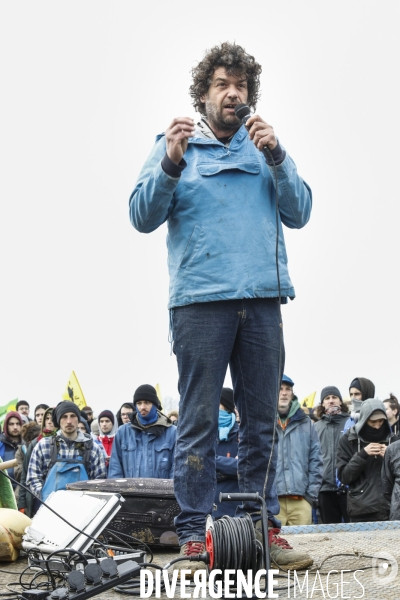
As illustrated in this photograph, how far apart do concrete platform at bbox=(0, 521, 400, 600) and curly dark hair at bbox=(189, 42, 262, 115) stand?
2.56 m

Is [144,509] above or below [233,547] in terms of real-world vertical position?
below

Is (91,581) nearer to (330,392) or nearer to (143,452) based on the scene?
(143,452)

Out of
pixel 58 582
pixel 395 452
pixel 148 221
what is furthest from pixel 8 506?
pixel 395 452

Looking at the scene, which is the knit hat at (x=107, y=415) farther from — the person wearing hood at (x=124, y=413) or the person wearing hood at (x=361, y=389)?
the person wearing hood at (x=361, y=389)

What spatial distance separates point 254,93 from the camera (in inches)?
186

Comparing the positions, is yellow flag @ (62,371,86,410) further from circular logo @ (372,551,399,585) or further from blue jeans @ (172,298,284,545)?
circular logo @ (372,551,399,585)

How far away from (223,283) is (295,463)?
5.46 metres

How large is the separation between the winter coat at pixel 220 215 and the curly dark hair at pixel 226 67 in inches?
15.7

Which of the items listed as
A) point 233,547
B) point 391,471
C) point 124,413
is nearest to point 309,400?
point 124,413

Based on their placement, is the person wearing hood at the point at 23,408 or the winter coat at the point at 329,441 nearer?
the winter coat at the point at 329,441

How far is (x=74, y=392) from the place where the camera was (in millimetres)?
20141

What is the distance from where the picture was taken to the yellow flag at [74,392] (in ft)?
66.0

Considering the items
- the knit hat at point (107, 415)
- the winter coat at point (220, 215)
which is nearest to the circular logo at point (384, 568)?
the winter coat at point (220, 215)

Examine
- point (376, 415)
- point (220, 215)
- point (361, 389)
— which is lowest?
point (376, 415)
